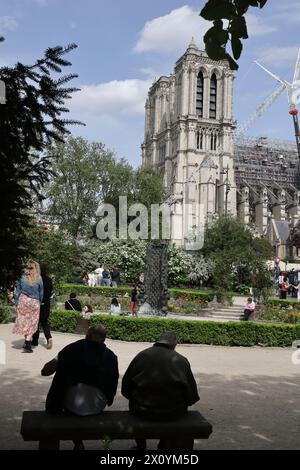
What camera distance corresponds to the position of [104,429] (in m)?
4.46

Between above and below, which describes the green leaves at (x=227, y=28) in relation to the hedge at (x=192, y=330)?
above

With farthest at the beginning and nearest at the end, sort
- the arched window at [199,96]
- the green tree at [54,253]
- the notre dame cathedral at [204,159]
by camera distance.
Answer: the arched window at [199,96], the notre dame cathedral at [204,159], the green tree at [54,253]

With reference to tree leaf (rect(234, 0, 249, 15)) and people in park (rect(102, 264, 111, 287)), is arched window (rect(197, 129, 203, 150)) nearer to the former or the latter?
people in park (rect(102, 264, 111, 287))

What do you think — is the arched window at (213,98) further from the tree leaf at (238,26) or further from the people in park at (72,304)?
the tree leaf at (238,26)

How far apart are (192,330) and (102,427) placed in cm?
955

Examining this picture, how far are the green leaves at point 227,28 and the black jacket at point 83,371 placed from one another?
2.74 m

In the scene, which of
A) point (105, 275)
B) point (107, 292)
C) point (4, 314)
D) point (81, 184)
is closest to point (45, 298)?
point (4, 314)

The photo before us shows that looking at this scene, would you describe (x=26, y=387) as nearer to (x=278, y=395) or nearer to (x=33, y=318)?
(x=33, y=318)

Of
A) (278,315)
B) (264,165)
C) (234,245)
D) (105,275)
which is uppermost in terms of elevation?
(264,165)

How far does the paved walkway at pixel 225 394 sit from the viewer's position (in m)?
5.79

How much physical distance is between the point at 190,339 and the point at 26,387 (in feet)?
21.8

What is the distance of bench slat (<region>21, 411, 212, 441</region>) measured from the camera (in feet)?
14.3

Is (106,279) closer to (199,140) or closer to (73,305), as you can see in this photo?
(73,305)

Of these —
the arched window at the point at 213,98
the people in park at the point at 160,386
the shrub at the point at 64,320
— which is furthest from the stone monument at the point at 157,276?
the arched window at the point at 213,98
